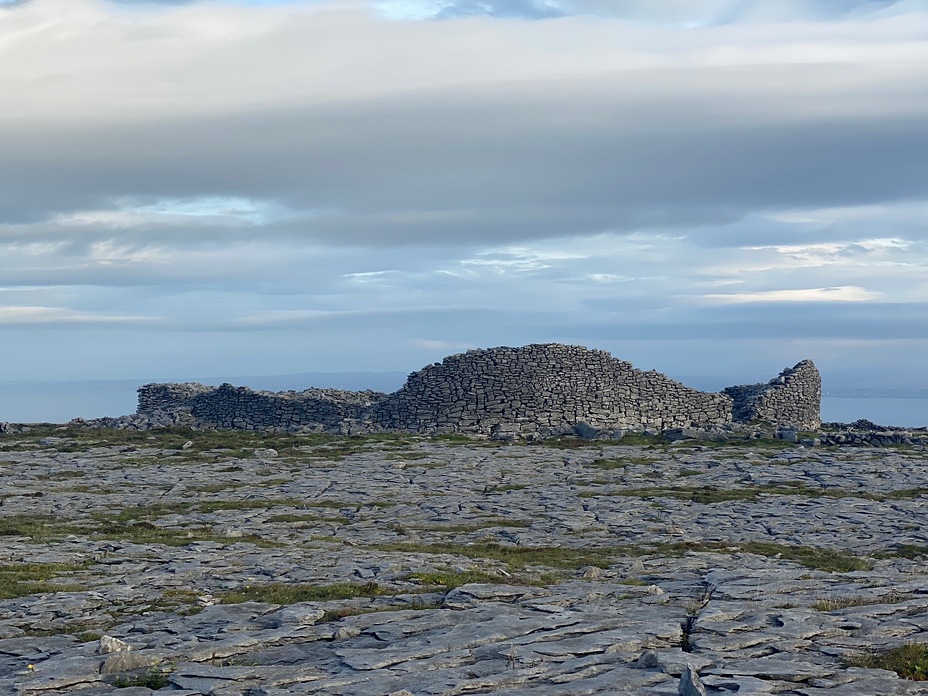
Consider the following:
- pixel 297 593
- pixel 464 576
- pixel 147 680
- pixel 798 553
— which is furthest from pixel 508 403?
pixel 147 680

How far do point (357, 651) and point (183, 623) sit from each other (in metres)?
3.26

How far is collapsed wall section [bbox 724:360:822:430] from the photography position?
194 ft

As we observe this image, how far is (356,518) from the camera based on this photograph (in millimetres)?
27547

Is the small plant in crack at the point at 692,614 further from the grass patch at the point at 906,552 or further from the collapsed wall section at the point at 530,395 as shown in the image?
the collapsed wall section at the point at 530,395

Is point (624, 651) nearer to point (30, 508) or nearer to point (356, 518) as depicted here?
point (356, 518)

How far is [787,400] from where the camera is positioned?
198 feet

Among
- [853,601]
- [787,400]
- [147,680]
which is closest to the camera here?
[147,680]

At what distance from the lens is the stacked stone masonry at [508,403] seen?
52.3 m

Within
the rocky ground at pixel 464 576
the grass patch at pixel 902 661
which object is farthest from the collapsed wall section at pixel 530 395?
the grass patch at pixel 902 661

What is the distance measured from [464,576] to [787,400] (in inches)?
1807

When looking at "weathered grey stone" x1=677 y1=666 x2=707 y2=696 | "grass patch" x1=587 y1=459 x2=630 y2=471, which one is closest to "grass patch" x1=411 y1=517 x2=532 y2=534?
"grass patch" x1=587 y1=459 x2=630 y2=471

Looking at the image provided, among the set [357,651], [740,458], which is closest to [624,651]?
[357,651]

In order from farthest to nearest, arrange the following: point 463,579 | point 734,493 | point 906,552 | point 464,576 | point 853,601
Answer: point 734,493 → point 906,552 → point 464,576 → point 463,579 → point 853,601

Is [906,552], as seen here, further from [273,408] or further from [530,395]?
[273,408]
